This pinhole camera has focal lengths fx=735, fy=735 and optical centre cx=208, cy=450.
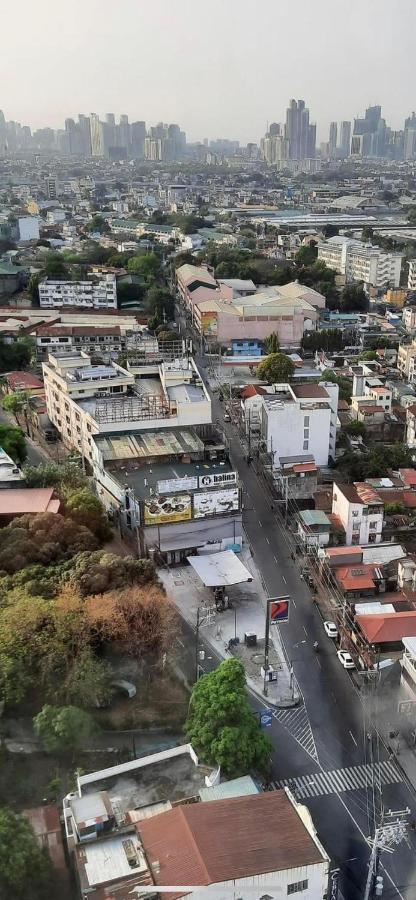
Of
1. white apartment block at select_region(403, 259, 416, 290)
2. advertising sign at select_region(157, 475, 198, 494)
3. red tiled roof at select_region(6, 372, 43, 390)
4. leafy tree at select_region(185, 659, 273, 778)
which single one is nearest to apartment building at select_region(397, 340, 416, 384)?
red tiled roof at select_region(6, 372, 43, 390)

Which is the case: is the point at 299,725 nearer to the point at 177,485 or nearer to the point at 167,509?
the point at 167,509

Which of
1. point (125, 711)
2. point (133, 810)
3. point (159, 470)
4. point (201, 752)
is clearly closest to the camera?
point (133, 810)

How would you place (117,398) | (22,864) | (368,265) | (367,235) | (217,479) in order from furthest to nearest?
(367,235)
(368,265)
(117,398)
(217,479)
(22,864)

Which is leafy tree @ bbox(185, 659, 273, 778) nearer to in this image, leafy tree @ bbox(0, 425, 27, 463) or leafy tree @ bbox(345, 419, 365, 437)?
leafy tree @ bbox(0, 425, 27, 463)

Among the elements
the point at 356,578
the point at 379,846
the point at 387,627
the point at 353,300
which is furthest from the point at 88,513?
the point at 353,300

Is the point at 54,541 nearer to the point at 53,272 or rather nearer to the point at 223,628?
the point at 223,628

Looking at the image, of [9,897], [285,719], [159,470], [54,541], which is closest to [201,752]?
[285,719]
